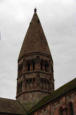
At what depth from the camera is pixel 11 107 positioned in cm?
3669

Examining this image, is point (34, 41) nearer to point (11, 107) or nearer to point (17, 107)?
point (17, 107)

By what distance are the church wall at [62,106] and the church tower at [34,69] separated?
9605 millimetres

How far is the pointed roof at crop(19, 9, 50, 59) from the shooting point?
44.5 metres

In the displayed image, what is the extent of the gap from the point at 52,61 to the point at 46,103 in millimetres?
15859

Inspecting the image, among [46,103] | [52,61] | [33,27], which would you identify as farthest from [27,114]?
[33,27]

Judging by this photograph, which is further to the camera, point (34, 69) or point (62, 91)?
point (34, 69)

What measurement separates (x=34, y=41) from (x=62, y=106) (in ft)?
66.6

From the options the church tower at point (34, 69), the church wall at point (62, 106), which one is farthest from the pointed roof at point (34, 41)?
the church wall at point (62, 106)

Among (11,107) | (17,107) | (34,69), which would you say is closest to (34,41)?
(34,69)

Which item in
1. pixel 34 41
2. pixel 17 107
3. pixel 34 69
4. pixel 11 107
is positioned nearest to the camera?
pixel 11 107

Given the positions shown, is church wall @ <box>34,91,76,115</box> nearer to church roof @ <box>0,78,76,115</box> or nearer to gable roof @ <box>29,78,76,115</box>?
gable roof @ <box>29,78,76,115</box>

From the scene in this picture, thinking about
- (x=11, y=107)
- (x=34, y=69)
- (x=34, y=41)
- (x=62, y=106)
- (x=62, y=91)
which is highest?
(x=34, y=41)

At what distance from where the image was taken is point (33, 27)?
48.0 m

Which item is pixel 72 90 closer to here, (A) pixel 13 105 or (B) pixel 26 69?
(A) pixel 13 105
